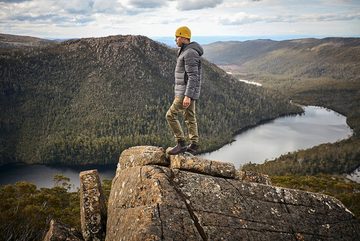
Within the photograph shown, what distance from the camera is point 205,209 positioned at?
13.7 m

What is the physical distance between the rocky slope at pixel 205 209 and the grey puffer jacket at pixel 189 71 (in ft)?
10.6

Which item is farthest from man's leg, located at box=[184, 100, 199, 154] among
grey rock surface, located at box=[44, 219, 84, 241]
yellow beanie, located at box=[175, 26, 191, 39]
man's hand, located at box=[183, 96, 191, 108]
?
grey rock surface, located at box=[44, 219, 84, 241]

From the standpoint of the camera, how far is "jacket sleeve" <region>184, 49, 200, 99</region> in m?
15.5

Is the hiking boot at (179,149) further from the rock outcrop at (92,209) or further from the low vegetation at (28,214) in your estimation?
the low vegetation at (28,214)

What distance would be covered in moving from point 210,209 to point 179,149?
4103mm

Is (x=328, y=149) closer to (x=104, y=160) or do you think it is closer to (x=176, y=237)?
(x=104, y=160)

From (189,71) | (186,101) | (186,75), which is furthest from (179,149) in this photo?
(189,71)

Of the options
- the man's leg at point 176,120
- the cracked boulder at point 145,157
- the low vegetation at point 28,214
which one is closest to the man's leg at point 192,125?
the man's leg at point 176,120

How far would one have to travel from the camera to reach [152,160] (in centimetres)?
1652

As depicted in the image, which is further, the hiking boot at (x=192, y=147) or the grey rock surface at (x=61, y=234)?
the hiking boot at (x=192, y=147)

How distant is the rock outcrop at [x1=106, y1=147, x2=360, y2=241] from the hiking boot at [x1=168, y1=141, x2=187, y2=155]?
0.48 meters

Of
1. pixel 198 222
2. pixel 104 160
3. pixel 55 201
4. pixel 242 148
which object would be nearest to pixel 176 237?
pixel 198 222

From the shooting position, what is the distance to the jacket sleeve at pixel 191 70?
15.5m

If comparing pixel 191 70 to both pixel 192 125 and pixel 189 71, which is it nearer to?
pixel 189 71
